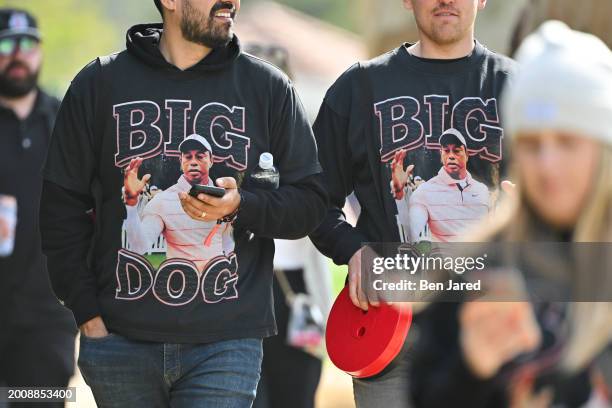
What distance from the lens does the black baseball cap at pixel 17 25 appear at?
322 inches

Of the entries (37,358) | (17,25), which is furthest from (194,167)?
(17,25)

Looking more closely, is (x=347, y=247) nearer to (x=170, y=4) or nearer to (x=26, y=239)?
(x=170, y=4)

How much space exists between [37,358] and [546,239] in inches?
180

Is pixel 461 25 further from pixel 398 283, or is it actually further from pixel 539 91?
pixel 539 91

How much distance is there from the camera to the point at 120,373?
17.0 ft

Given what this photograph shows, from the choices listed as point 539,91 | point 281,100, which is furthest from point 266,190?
point 539,91

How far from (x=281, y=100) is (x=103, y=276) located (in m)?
0.93

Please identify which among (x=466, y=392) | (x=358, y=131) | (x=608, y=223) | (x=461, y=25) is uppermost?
(x=461, y=25)

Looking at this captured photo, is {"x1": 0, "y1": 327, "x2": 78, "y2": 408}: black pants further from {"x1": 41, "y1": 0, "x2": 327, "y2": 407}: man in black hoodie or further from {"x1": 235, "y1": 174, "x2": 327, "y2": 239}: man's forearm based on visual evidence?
{"x1": 235, "y1": 174, "x2": 327, "y2": 239}: man's forearm

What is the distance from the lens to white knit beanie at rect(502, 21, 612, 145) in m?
3.13

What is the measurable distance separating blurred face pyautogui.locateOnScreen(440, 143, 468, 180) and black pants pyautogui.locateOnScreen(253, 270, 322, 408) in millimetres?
2077

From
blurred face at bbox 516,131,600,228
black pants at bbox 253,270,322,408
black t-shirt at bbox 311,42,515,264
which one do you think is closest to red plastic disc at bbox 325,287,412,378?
black t-shirt at bbox 311,42,515,264

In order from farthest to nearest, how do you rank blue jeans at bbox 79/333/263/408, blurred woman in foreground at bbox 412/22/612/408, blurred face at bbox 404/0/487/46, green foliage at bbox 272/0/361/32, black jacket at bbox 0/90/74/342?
green foliage at bbox 272/0/361/32, black jacket at bbox 0/90/74/342, blurred face at bbox 404/0/487/46, blue jeans at bbox 79/333/263/408, blurred woman in foreground at bbox 412/22/612/408

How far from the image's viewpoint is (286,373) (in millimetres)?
7219
